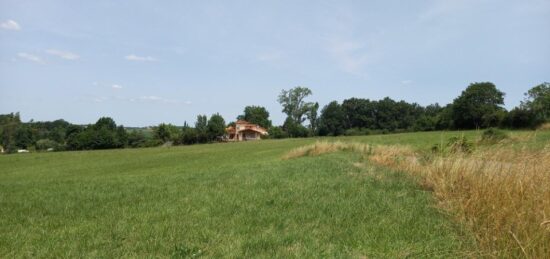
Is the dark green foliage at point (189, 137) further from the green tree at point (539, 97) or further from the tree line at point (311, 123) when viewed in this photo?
the green tree at point (539, 97)

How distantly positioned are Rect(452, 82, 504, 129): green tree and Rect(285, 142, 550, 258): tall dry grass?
183 ft

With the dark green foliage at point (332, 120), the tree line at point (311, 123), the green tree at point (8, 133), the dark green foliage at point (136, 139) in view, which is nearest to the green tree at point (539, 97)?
the tree line at point (311, 123)

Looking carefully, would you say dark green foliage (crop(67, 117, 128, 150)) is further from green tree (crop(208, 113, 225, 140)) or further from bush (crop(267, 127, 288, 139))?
bush (crop(267, 127, 288, 139))

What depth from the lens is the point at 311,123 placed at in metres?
106

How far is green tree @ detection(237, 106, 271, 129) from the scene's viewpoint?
12025 centimetres

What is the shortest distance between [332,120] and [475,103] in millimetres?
41422

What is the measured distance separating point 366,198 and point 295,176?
10.9 feet

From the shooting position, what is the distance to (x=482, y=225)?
421 cm

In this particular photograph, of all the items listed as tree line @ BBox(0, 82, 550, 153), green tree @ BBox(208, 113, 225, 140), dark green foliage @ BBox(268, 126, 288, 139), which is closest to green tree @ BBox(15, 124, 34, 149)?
tree line @ BBox(0, 82, 550, 153)

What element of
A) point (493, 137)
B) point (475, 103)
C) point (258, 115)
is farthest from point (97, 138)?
point (493, 137)

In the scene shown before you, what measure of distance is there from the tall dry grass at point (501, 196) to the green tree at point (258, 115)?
112909mm

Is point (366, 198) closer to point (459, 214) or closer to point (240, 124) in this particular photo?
point (459, 214)

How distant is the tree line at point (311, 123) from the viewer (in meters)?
A: 58.8

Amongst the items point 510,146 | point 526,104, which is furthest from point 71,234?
point 526,104
